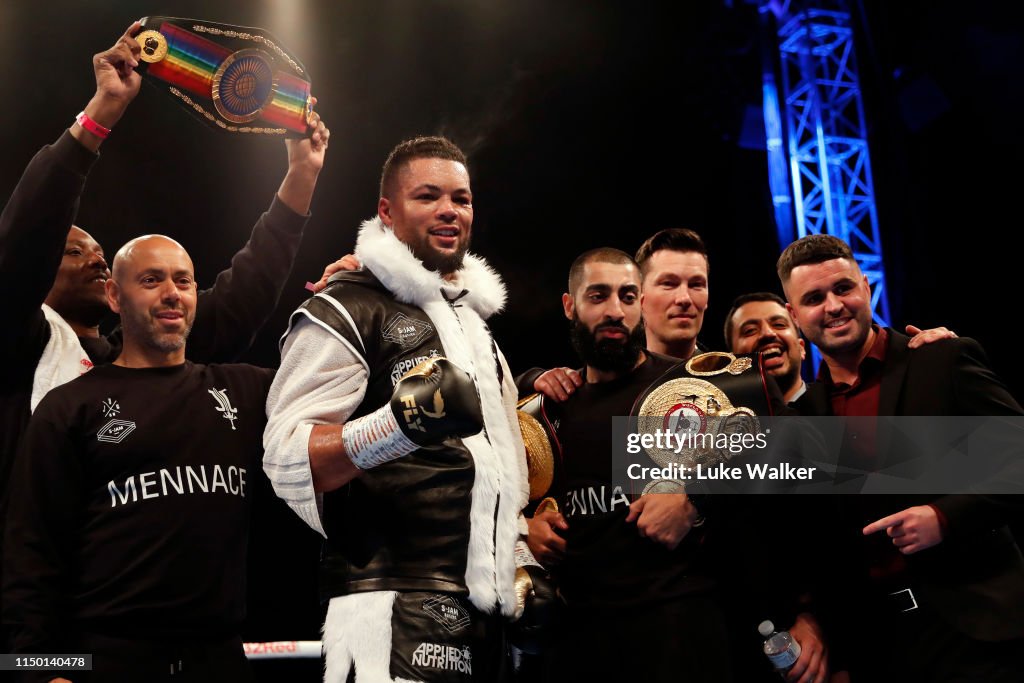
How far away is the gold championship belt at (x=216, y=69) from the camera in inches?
113

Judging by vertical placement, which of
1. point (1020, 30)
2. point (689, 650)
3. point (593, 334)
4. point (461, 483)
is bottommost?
point (689, 650)

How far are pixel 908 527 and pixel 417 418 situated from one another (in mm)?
1339

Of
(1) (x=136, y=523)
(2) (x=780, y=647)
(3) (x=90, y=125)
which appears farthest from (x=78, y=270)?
(2) (x=780, y=647)

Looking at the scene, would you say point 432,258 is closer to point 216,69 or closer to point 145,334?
point 145,334

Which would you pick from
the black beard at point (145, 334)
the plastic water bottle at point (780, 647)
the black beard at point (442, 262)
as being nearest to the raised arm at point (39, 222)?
the black beard at point (145, 334)

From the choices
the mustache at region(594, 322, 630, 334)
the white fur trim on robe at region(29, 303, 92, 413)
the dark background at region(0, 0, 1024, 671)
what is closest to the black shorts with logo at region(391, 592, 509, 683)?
the mustache at region(594, 322, 630, 334)

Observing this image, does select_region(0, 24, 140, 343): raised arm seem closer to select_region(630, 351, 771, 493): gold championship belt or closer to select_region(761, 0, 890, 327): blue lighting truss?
select_region(630, 351, 771, 493): gold championship belt

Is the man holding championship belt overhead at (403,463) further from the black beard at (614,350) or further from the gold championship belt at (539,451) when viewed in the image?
the black beard at (614,350)

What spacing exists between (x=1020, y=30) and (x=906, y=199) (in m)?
1.25

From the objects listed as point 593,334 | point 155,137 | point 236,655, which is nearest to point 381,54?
A: point 155,137

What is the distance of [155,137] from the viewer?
4.40 meters

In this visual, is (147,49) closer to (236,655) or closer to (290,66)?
(290,66)

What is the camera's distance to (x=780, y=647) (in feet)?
7.73

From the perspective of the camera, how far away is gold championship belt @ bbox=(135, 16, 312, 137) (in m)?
2.86
